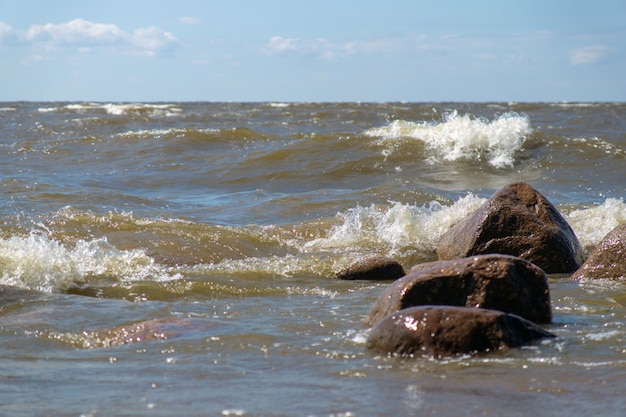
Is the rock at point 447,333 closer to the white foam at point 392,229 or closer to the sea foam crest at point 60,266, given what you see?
Answer: the sea foam crest at point 60,266

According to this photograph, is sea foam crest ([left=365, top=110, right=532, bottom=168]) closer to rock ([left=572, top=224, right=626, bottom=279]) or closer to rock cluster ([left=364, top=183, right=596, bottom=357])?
rock cluster ([left=364, top=183, right=596, bottom=357])

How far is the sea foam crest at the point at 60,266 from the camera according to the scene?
23.2ft

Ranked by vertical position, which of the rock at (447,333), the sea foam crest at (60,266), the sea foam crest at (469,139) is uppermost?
the sea foam crest at (469,139)

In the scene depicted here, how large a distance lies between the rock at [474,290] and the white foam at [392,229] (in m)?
3.41

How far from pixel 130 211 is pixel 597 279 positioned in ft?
19.5

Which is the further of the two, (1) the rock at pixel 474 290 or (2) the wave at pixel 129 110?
(2) the wave at pixel 129 110

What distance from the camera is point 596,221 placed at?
31.9 ft

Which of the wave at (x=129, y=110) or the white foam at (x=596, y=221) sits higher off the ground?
the wave at (x=129, y=110)

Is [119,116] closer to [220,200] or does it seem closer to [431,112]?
[431,112]

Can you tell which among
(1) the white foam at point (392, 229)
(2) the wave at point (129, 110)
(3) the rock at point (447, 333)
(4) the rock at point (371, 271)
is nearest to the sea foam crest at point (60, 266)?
(4) the rock at point (371, 271)

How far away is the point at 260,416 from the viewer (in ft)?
11.9

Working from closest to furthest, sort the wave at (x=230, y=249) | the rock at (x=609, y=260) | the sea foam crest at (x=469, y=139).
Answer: the rock at (x=609, y=260) < the wave at (x=230, y=249) < the sea foam crest at (x=469, y=139)

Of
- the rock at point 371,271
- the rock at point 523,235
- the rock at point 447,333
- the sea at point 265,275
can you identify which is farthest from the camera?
the rock at point 523,235

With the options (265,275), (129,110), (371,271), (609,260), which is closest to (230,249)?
(265,275)
